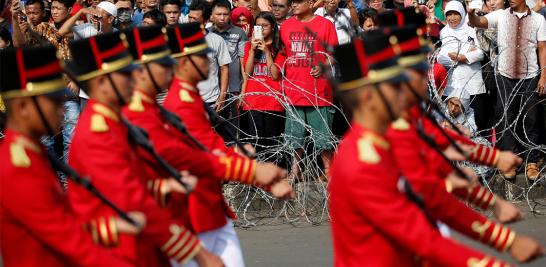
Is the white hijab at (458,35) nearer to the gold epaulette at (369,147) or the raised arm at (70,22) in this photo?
the raised arm at (70,22)

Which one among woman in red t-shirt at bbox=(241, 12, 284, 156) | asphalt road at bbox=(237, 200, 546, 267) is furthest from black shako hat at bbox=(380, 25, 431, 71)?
woman in red t-shirt at bbox=(241, 12, 284, 156)

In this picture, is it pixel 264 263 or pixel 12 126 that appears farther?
pixel 264 263

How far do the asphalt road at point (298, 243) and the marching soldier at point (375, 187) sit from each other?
4652 millimetres

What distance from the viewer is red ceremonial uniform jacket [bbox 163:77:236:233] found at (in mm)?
7121

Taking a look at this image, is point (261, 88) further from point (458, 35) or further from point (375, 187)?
point (375, 187)

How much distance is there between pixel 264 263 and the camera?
32.1 ft

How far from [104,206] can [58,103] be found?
2.17 feet

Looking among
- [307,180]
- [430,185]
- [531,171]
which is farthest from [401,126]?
[531,171]

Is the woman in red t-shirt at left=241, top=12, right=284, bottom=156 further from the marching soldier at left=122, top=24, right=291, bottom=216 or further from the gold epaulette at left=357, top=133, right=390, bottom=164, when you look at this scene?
the gold epaulette at left=357, top=133, right=390, bottom=164

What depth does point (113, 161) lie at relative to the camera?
5.54m

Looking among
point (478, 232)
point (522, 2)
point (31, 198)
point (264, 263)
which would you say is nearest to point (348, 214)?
point (478, 232)

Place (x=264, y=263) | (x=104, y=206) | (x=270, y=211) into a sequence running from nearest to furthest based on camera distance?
(x=104, y=206), (x=264, y=263), (x=270, y=211)

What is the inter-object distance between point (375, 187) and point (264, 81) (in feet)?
23.9

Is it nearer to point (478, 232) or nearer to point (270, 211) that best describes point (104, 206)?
point (478, 232)
